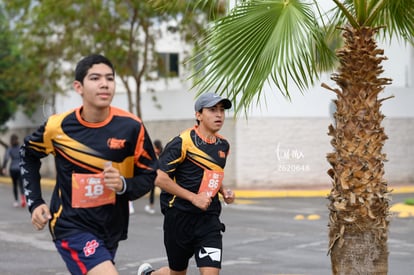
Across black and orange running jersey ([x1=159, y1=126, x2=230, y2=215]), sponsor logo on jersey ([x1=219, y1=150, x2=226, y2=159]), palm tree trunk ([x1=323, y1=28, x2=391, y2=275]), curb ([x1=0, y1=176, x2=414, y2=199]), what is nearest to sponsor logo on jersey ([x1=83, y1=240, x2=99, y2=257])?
black and orange running jersey ([x1=159, y1=126, x2=230, y2=215])

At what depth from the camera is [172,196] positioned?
21.8ft

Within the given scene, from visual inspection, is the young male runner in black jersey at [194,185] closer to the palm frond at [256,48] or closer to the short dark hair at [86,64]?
the palm frond at [256,48]

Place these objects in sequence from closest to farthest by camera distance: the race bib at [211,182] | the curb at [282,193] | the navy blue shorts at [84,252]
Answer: the navy blue shorts at [84,252] < the race bib at [211,182] < the curb at [282,193]

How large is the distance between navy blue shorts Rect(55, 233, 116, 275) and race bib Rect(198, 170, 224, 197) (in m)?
1.64

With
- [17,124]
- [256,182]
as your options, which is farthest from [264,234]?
[17,124]

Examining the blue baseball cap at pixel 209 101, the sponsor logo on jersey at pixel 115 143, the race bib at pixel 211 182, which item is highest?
the blue baseball cap at pixel 209 101

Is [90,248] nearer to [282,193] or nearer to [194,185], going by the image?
[194,185]

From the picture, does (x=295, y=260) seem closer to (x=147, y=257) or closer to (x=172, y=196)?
(x=147, y=257)

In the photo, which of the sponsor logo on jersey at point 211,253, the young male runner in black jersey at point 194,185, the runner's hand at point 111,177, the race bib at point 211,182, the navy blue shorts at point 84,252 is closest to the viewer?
the runner's hand at point 111,177

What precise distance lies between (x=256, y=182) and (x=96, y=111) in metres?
19.6

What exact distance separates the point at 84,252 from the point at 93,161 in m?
0.57

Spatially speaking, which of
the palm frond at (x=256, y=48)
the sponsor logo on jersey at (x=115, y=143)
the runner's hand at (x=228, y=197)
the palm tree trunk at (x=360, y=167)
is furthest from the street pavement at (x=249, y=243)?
the sponsor logo on jersey at (x=115, y=143)

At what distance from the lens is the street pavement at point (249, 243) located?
31.8ft

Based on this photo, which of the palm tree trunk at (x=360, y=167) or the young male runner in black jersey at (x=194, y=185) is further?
the young male runner in black jersey at (x=194, y=185)
